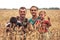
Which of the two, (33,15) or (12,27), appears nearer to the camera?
(12,27)

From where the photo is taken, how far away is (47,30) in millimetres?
3969

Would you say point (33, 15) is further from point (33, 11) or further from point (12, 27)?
point (12, 27)

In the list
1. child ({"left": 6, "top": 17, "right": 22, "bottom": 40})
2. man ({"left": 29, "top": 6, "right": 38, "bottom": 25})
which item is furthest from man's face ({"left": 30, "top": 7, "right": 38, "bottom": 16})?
child ({"left": 6, "top": 17, "right": 22, "bottom": 40})

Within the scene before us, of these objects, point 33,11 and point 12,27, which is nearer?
point 12,27

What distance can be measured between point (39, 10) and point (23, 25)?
565 millimetres

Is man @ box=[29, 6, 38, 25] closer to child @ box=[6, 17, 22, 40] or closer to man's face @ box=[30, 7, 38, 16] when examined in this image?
man's face @ box=[30, 7, 38, 16]

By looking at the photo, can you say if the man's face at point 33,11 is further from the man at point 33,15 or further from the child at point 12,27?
the child at point 12,27

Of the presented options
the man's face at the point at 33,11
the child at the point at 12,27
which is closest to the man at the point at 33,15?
the man's face at the point at 33,11

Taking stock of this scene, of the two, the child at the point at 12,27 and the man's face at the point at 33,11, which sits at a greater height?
the man's face at the point at 33,11

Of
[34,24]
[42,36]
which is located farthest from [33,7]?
[42,36]

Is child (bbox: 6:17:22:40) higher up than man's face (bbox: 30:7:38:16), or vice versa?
man's face (bbox: 30:7:38:16)

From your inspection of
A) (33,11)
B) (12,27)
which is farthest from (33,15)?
(12,27)

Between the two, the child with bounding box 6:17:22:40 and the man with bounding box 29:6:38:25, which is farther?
the man with bounding box 29:6:38:25

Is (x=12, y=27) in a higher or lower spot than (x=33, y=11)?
lower
